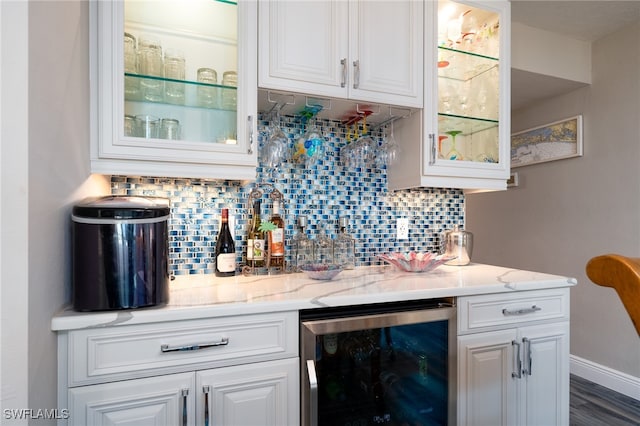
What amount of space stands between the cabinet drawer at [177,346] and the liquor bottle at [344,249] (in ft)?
2.24

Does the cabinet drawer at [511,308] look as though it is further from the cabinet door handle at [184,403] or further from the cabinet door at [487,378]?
the cabinet door handle at [184,403]

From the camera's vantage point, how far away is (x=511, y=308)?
4.77ft

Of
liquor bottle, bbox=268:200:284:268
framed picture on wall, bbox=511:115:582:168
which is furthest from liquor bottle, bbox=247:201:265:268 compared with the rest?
framed picture on wall, bbox=511:115:582:168

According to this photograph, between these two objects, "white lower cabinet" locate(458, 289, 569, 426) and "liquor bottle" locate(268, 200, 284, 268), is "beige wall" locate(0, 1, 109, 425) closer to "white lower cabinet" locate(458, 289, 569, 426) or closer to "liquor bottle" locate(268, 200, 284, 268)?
"liquor bottle" locate(268, 200, 284, 268)

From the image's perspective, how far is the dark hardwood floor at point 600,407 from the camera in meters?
2.11

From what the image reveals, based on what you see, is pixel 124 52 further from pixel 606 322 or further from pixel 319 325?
pixel 606 322

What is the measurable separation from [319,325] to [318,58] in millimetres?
1078

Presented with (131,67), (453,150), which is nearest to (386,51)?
(453,150)

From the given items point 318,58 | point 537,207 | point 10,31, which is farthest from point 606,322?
point 10,31

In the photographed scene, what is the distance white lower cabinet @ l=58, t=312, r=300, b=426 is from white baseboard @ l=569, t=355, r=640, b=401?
8.15ft

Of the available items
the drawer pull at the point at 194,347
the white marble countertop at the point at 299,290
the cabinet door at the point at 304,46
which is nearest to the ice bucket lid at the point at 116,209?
the white marble countertop at the point at 299,290

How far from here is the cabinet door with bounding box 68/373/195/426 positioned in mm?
957

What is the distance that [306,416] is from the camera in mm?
1146

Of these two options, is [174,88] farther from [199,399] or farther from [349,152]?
[199,399]
